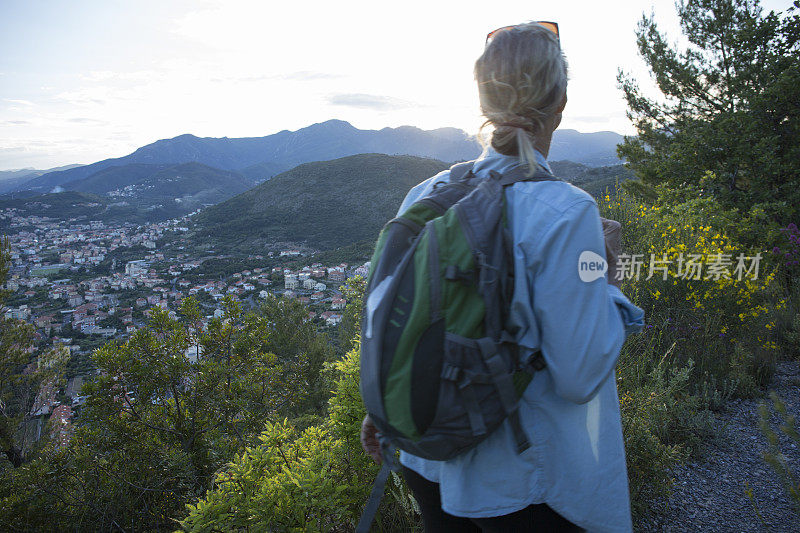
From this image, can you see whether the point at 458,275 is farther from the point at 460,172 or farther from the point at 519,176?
the point at 460,172

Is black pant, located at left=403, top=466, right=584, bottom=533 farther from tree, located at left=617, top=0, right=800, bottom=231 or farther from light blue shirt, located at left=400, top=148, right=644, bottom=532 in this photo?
tree, located at left=617, top=0, right=800, bottom=231

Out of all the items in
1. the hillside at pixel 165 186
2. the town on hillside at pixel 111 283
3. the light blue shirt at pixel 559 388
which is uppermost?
the hillside at pixel 165 186

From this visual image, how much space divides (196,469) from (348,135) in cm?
19403

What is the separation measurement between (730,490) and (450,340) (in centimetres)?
246

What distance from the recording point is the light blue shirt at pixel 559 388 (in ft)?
2.27

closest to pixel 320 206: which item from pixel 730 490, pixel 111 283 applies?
pixel 111 283

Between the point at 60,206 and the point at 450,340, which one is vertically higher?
the point at 450,340

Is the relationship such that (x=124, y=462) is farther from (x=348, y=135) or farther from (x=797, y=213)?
(x=348, y=135)

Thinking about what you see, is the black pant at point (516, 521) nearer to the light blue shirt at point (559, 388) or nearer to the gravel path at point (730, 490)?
the light blue shirt at point (559, 388)

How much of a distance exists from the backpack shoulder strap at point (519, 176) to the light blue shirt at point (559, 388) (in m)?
0.02

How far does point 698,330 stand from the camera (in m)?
3.39

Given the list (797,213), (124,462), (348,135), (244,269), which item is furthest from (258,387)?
(348,135)

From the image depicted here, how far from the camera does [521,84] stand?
0.82 metres

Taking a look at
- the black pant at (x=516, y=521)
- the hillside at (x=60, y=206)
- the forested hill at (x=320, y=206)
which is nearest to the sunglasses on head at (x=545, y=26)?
the black pant at (x=516, y=521)
